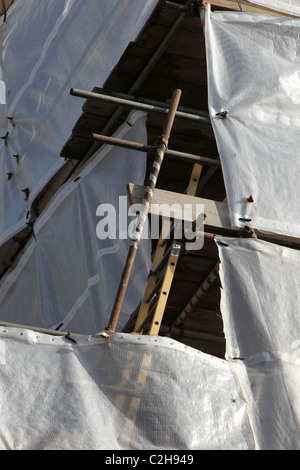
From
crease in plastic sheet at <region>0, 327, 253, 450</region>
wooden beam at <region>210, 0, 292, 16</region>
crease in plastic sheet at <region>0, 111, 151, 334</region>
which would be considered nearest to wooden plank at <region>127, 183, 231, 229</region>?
crease in plastic sheet at <region>0, 111, 151, 334</region>

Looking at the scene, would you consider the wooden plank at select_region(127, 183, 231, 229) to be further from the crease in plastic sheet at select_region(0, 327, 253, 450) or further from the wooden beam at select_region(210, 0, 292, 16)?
the wooden beam at select_region(210, 0, 292, 16)

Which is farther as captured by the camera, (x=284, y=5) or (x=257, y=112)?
(x=284, y=5)

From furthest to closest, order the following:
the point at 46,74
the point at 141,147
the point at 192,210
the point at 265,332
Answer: the point at 46,74 < the point at 141,147 < the point at 192,210 < the point at 265,332

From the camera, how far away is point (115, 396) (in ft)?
17.3

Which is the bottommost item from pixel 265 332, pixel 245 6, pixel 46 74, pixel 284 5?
pixel 265 332

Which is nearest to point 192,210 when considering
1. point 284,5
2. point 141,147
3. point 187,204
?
point 187,204

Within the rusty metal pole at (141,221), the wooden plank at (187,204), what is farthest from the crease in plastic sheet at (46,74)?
the wooden plank at (187,204)

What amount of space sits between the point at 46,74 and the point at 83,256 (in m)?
2.28

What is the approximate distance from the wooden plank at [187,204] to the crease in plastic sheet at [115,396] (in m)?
0.97

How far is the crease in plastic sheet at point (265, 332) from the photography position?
528cm

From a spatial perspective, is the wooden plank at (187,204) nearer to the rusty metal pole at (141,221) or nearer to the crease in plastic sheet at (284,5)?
the rusty metal pole at (141,221)

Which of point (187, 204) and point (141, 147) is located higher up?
point (141, 147)

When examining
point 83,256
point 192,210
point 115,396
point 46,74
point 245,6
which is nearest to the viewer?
point 115,396

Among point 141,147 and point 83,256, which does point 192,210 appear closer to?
point 141,147
